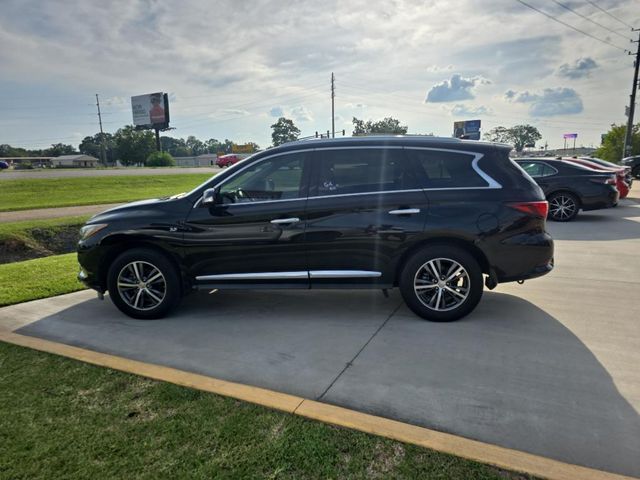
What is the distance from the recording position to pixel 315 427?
2.69 metres

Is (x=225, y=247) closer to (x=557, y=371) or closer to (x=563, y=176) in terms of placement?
(x=557, y=371)

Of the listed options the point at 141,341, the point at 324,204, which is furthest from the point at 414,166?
the point at 141,341

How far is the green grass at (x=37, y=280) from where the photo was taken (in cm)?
555

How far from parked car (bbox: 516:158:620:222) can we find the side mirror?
9216 millimetres

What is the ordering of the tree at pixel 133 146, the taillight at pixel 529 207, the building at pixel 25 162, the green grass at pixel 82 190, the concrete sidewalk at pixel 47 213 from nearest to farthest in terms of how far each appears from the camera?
the taillight at pixel 529 207 < the concrete sidewalk at pixel 47 213 < the green grass at pixel 82 190 < the building at pixel 25 162 < the tree at pixel 133 146

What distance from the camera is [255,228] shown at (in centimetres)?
451

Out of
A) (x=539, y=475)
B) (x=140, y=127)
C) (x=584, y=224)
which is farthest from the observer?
(x=140, y=127)

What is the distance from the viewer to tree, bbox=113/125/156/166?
88938mm

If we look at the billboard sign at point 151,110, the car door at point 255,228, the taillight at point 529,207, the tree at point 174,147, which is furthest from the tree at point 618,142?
the tree at point 174,147

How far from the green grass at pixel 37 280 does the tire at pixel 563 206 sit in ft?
34.8

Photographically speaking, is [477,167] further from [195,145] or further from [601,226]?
[195,145]

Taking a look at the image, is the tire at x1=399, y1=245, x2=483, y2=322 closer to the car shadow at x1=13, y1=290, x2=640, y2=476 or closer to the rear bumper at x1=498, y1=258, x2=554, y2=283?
the car shadow at x1=13, y1=290, x2=640, y2=476

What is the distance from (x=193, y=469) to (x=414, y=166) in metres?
3.36

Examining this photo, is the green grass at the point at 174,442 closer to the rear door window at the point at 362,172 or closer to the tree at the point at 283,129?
the rear door window at the point at 362,172
